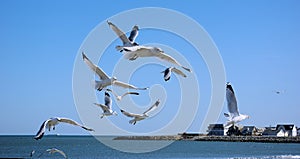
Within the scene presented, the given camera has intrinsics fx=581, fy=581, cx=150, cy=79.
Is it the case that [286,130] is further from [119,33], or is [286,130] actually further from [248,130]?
[119,33]

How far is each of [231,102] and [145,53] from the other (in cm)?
252

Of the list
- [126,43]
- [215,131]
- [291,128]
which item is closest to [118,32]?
[126,43]

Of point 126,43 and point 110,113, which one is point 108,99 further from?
point 126,43

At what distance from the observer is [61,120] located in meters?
16.6

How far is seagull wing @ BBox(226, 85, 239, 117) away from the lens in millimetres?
14617

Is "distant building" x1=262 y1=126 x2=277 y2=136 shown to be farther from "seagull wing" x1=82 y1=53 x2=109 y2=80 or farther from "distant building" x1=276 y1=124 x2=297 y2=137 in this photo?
"seagull wing" x1=82 y1=53 x2=109 y2=80

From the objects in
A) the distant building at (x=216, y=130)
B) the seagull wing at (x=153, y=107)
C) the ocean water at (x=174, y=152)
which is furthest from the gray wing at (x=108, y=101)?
the distant building at (x=216, y=130)

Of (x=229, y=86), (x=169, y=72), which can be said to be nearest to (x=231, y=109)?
(x=229, y=86)

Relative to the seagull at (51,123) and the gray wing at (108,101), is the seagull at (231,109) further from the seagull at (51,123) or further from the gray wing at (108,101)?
the gray wing at (108,101)

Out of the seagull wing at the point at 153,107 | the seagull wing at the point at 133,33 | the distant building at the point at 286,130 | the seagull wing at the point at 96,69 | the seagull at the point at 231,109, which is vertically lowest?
the seagull at the point at 231,109

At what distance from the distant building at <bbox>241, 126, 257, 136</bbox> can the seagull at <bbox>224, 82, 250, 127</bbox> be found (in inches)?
4321

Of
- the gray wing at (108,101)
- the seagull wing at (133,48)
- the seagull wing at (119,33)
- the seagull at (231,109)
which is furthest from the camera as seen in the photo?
the gray wing at (108,101)

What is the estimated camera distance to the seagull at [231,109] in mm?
14630

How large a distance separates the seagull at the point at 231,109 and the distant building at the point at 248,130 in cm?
10976
